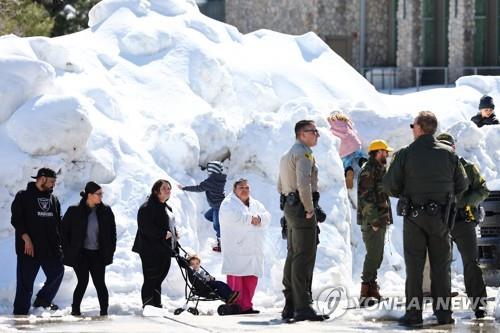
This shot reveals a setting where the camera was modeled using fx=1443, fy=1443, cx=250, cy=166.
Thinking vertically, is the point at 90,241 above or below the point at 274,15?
below

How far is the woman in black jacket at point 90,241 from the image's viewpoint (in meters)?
15.1

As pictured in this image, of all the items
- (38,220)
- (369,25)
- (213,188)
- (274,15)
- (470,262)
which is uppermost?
(274,15)

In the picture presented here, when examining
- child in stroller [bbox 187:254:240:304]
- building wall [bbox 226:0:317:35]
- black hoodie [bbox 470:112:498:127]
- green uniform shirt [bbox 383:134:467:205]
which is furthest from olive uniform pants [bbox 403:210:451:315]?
building wall [bbox 226:0:317:35]

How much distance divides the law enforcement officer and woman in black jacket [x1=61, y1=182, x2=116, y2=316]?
2237 mm

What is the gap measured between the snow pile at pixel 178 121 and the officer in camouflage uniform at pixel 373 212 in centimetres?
154

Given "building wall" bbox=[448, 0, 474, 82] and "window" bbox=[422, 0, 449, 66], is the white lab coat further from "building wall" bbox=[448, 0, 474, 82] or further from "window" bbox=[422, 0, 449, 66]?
"window" bbox=[422, 0, 449, 66]

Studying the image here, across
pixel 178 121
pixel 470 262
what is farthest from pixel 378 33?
pixel 470 262

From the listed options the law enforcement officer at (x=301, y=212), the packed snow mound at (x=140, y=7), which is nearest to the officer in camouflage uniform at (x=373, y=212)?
the law enforcement officer at (x=301, y=212)

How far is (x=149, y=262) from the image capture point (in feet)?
51.0

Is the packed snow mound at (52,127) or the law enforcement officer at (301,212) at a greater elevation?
the packed snow mound at (52,127)

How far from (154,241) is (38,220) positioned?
1.27 metres

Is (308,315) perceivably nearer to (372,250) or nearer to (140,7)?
(372,250)

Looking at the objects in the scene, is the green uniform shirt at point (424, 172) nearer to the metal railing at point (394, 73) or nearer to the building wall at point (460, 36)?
the metal railing at point (394, 73)

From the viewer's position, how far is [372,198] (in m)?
15.6
